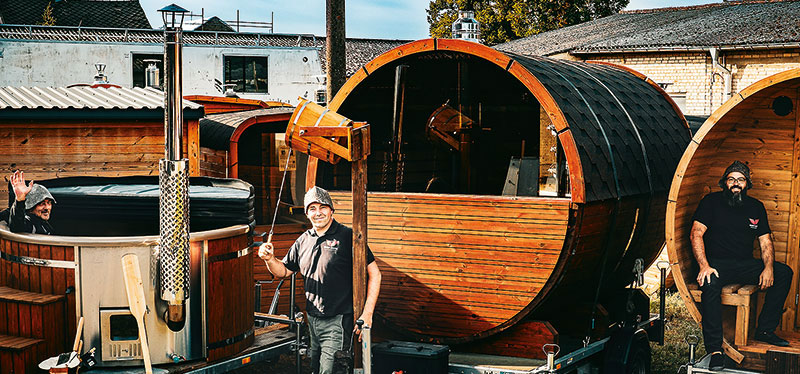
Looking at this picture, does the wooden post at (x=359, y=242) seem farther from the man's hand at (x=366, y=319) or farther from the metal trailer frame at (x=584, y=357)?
the metal trailer frame at (x=584, y=357)

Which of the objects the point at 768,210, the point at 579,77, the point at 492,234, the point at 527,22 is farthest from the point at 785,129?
the point at 527,22

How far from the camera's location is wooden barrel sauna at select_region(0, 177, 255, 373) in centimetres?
700

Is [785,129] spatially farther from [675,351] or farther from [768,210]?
[675,351]

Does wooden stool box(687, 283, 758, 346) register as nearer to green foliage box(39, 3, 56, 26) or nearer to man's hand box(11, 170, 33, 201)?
man's hand box(11, 170, 33, 201)

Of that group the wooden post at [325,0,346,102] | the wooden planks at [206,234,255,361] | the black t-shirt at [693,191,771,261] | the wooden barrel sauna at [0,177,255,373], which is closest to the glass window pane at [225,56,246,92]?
the wooden post at [325,0,346,102]

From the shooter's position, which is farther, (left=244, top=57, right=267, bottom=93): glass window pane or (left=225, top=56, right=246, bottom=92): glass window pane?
(left=244, top=57, right=267, bottom=93): glass window pane

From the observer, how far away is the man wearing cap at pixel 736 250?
28.6ft

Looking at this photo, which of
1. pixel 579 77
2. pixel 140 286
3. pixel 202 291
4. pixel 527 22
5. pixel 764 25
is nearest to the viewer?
pixel 140 286

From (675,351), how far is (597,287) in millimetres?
2830

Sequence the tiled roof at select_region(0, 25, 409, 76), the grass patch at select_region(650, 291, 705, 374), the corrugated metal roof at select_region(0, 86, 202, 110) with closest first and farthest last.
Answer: the grass patch at select_region(650, 291, 705, 374), the corrugated metal roof at select_region(0, 86, 202, 110), the tiled roof at select_region(0, 25, 409, 76)

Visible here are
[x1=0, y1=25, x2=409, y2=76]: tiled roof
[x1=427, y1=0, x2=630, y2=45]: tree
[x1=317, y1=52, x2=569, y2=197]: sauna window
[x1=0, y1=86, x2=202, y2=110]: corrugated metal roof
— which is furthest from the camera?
[x1=427, y1=0, x2=630, y2=45]: tree

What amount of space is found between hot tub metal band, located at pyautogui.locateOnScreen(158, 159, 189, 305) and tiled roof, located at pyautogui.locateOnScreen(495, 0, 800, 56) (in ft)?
49.4

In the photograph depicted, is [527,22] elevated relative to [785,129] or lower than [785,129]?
elevated

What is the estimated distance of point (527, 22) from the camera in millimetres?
45281
